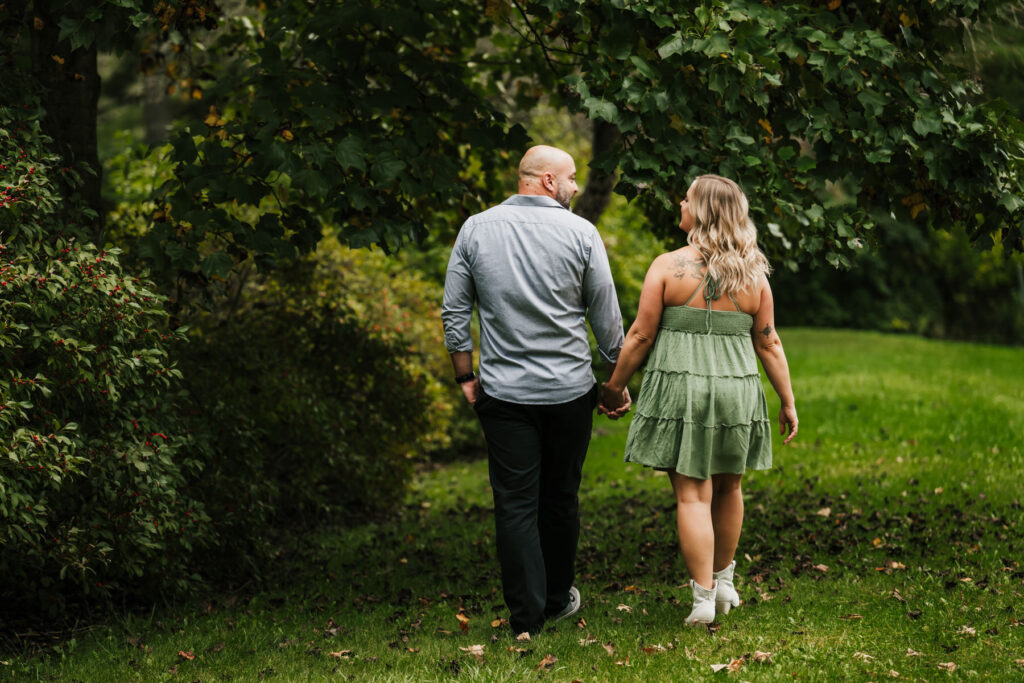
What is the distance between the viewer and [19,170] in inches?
170

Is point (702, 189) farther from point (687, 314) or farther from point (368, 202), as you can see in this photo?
point (368, 202)

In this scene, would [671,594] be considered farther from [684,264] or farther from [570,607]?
[684,264]

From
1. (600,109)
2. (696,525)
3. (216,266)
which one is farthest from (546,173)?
(216,266)

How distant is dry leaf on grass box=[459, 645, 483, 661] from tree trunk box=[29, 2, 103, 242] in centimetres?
312

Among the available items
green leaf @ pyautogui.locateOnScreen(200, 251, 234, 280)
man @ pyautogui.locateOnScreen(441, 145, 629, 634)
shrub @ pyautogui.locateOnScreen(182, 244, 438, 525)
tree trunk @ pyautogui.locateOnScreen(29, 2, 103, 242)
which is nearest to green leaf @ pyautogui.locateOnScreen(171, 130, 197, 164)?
tree trunk @ pyautogui.locateOnScreen(29, 2, 103, 242)

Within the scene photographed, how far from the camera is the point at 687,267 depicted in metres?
4.00

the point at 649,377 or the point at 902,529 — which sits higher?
the point at 649,377

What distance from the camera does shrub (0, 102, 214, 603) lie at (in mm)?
4020

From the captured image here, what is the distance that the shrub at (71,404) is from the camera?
4020mm

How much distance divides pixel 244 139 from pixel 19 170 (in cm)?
132

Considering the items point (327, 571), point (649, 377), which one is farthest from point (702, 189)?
point (327, 571)

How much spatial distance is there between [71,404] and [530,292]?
231 centimetres

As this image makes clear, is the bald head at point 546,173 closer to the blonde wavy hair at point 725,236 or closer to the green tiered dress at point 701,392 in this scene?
the blonde wavy hair at point 725,236

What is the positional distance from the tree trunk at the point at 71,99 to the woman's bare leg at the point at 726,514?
12.0ft
